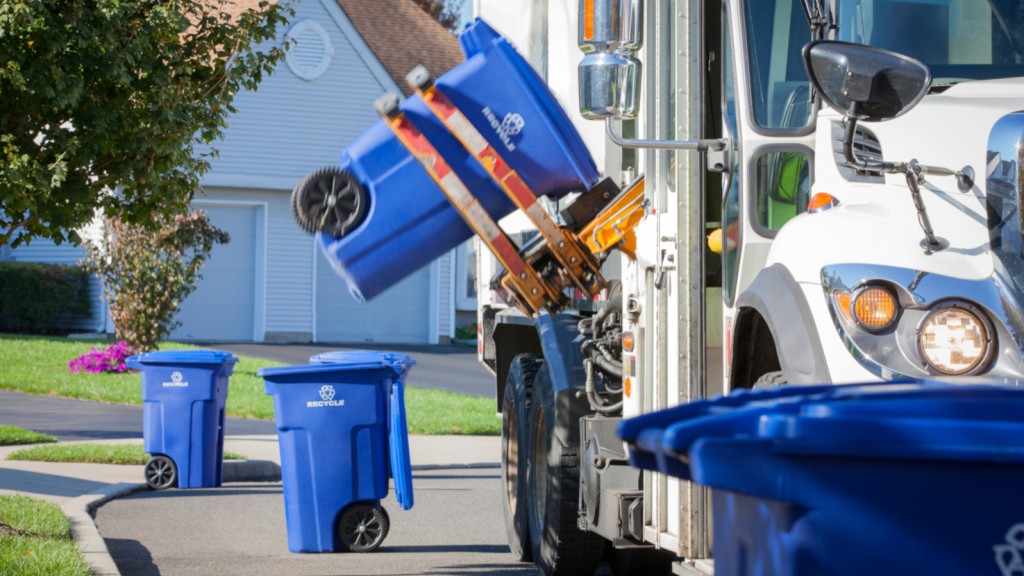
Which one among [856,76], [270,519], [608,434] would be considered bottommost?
[270,519]

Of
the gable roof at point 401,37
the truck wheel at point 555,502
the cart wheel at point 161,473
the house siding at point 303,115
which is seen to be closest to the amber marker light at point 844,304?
the truck wheel at point 555,502

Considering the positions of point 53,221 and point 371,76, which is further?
point 371,76

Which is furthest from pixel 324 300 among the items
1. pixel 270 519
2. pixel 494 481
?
pixel 270 519

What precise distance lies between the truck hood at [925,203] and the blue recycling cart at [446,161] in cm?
229

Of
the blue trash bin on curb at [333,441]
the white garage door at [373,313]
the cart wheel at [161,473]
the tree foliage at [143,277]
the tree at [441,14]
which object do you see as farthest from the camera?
the tree at [441,14]

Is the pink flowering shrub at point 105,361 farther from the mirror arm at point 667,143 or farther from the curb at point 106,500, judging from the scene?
the mirror arm at point 667,143

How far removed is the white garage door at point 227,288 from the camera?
30.3m

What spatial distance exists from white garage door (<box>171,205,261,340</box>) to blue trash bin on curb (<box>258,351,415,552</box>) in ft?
73.4

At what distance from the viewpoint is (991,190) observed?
4.13 metres

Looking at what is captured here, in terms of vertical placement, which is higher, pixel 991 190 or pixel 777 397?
pixel 991 190

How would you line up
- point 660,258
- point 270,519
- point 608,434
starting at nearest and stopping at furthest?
point 660,258 < point 608,434 < point 270,519

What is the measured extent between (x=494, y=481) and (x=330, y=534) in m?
4.35

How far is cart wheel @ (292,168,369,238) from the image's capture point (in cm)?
668

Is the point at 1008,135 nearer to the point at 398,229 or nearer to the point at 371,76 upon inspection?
the point at 398,229
